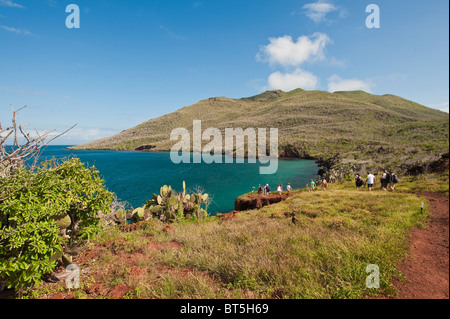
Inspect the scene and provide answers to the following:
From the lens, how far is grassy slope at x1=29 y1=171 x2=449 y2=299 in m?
4.36

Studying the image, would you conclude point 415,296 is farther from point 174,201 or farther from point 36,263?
point 174,201

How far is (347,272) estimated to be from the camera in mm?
4559

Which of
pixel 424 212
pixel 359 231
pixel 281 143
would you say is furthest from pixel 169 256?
pixel 281 143

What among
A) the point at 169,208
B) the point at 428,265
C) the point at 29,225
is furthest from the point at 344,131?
the point at 29,225

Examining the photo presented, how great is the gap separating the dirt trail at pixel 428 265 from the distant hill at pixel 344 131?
17919 millimetres

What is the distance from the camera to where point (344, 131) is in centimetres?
8000

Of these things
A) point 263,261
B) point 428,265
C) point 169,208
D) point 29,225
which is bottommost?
point 169,208

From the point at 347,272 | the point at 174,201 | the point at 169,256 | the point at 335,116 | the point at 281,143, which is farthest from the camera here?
the point at 335,116

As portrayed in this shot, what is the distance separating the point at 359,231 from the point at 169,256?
6899mm

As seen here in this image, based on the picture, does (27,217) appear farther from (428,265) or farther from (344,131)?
(344,131)

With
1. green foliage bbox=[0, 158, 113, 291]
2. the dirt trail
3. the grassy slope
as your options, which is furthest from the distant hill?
green foliage bbox=[0, 158, 113, 291]

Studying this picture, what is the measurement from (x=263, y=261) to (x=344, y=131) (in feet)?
294

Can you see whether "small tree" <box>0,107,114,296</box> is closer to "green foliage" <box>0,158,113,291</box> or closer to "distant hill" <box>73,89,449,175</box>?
"green foliage" <box>0,158,113,291</box>

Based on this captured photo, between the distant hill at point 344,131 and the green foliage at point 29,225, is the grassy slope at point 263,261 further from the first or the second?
the distant hill at point 344,131
